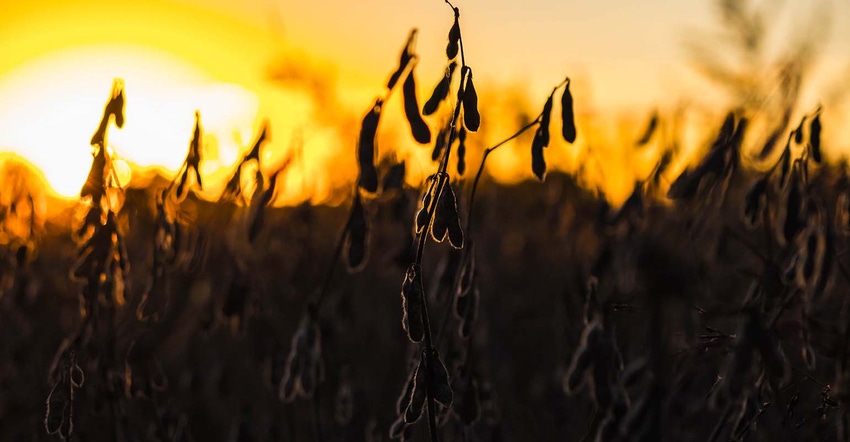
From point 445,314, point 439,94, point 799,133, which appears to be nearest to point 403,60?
point 439,94

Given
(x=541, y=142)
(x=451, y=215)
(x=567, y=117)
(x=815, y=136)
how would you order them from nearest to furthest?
(x=451, y=215) < (x=541, y=142) < (x=567, y=117) < (x=815, y=136)

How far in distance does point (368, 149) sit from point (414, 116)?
136 millimetres

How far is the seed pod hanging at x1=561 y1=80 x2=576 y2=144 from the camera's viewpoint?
87.0 inches

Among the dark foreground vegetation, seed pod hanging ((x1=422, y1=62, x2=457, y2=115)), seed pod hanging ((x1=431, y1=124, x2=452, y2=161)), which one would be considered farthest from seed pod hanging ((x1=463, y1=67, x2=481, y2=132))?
seed pod hanging ((x1=431, y1=124, x2=452, y2=161))

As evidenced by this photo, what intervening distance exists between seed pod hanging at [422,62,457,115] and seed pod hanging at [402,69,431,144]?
39 millimetres

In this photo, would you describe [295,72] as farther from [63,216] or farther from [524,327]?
[524,327]

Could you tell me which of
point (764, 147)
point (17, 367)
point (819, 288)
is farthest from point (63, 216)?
point (819, 288)

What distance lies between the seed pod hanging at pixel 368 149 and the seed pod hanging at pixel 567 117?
1.45 ft

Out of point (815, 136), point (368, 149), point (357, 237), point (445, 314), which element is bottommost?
point (445, 314)

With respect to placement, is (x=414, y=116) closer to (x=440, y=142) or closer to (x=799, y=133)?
(x=440, y=142)

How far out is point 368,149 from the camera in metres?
2.07

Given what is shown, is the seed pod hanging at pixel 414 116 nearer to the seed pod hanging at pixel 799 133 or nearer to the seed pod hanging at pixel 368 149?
the seed pod hanging at pixel 368 149

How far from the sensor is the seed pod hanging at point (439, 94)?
6.38 feet

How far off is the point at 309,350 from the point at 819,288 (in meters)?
1.21
